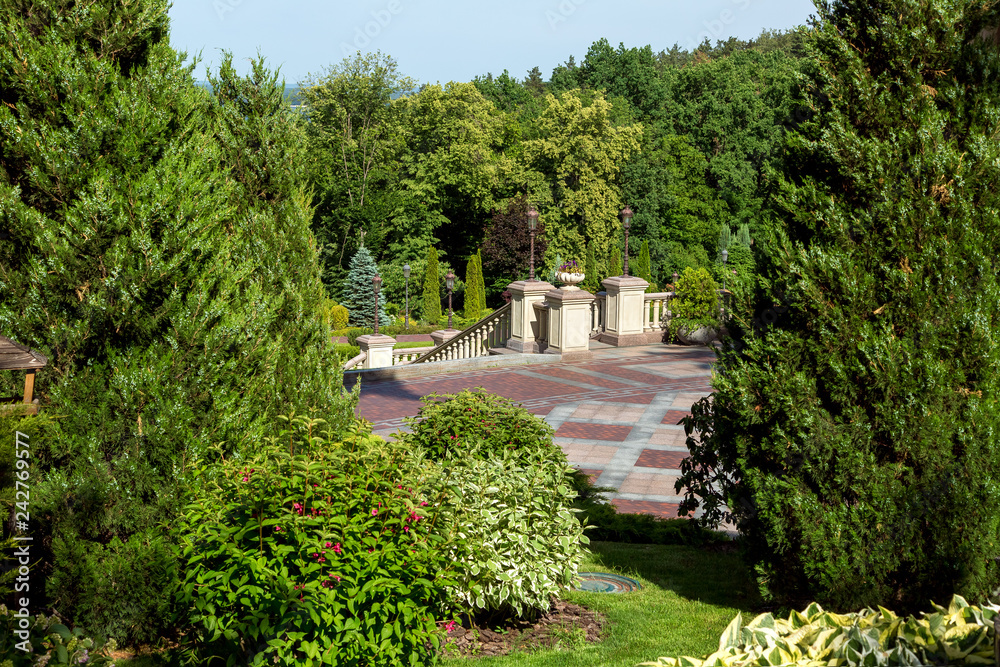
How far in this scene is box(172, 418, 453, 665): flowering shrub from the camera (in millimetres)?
4211

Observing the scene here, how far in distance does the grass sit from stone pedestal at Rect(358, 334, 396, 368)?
1592cm

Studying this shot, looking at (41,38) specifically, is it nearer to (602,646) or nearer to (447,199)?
(602,646)

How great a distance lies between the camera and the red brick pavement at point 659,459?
12430mm

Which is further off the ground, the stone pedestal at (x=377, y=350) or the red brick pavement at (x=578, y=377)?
the stone pedestal at (x=377, y=350)

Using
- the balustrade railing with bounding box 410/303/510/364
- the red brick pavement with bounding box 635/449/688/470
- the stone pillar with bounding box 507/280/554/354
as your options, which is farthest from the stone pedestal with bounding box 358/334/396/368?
the red brick pavement with bounding box 635/449/688/470

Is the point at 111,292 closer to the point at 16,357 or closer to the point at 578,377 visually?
the point at 16,357

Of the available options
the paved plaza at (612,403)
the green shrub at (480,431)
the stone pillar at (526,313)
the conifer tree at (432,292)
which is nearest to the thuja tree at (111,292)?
the green shrub at (480,431)

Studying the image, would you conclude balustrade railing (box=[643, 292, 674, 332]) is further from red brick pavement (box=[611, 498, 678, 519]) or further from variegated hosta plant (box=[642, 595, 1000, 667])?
variegated hosta plant (box=[642, 595, 1000, 667])

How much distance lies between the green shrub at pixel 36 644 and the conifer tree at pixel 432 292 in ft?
154

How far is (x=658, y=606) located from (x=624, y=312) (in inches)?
697

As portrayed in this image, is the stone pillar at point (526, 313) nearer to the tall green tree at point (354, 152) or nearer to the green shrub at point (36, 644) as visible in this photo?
the green shrub at point (36, 644)

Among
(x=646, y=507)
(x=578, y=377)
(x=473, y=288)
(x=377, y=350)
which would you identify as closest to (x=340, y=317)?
(x=473, y=288)

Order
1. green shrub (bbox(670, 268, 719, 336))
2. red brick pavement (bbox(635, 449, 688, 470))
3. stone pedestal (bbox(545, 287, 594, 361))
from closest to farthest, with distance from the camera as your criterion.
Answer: red brick pavement (bbox(635, 449, 688, 470)) < stone pedestal (bbox(545, 287, 594, 361)) < green shrub (bbox(670, 268, 719, 336))

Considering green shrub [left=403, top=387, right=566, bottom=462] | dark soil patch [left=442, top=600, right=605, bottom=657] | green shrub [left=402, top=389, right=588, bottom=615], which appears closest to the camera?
green shrub [left=402, top=389, right=588, bottom=615]
